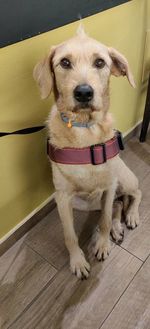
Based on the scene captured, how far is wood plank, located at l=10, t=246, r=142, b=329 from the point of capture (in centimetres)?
142

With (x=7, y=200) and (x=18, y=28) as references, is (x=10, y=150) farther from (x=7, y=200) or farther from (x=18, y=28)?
(x=18, y=28)

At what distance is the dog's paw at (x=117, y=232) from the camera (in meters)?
1.70

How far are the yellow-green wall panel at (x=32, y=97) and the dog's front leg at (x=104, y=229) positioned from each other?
0.37 meters

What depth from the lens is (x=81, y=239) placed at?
5.69 ft

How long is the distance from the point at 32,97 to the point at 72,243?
0.71 metres

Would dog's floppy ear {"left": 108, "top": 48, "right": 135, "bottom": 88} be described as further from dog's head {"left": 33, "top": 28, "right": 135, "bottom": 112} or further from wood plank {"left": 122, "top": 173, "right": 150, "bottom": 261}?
wood plank {"left": 122, "top": 173, "right": 150, "bottom": 261}

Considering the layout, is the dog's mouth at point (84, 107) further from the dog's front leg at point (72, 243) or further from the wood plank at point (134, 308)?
the wood plank at point (134, 308)

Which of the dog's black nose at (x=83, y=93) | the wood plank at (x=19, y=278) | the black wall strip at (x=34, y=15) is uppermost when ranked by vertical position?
the black wall strip at (x=34, y=15)

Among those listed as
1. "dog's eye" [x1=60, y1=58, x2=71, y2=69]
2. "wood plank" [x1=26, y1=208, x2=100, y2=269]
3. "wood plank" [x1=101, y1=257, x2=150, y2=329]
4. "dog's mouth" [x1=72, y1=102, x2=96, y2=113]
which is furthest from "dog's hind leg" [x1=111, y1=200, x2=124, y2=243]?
"dog's eye" [x1=60, y1=58, x2=71, y2=69]

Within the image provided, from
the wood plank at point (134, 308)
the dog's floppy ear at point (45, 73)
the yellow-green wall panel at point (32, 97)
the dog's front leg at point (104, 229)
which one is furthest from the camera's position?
the dog's front leg at point (104, 229)

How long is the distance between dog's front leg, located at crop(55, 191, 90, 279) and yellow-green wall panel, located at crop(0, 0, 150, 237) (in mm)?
252

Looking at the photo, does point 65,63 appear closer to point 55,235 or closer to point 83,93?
point 83,93

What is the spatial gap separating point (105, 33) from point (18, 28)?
56cm

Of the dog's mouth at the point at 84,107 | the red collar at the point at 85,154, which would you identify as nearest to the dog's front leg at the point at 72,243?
the red collar at the point at 85,154
